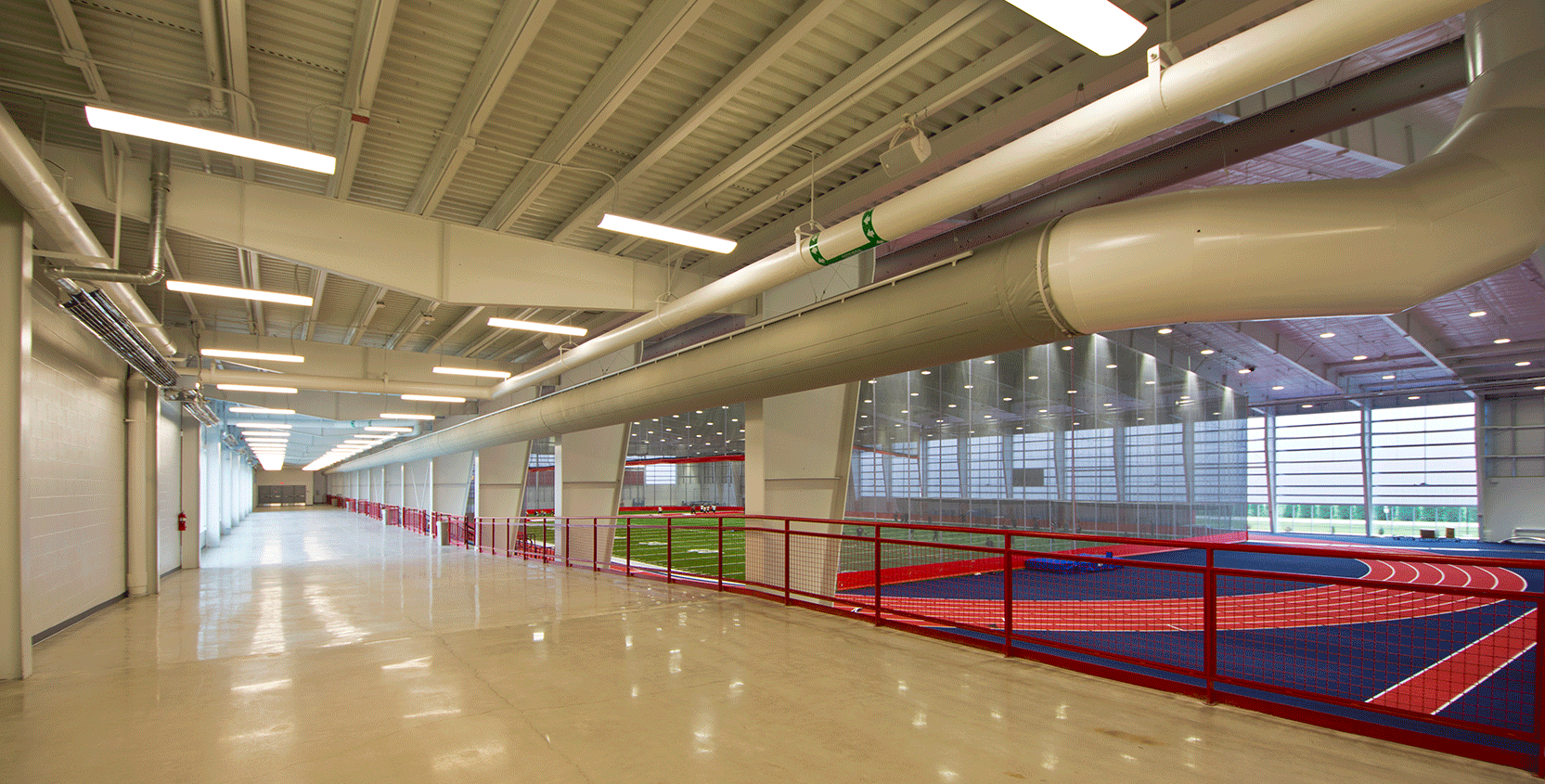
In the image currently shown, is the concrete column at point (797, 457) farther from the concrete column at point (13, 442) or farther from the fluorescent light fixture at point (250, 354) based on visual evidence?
the fluorescent light fixture at point (250, 354)

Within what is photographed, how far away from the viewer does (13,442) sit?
589cm

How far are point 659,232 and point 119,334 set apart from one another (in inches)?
309

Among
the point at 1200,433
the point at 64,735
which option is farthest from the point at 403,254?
the point at 1200,433

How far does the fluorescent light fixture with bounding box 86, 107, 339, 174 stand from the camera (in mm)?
4691

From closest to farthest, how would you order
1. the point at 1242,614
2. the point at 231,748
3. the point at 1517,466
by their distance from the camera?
1. the point at 231,748
2. the point at 1242,614
3. the point at 1517,466

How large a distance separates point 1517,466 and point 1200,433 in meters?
19.7

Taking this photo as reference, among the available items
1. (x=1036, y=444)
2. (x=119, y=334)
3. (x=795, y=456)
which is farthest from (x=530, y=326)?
(x=1036, y=444)

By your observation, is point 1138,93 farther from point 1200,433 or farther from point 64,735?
point 1200,433

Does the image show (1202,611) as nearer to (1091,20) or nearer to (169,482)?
(1091,20)

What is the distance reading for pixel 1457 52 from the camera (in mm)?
6047

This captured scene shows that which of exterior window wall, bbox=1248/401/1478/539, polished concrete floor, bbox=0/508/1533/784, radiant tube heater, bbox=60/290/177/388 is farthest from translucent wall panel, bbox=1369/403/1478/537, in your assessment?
radiant tube heater, bbox=60/290/177/388

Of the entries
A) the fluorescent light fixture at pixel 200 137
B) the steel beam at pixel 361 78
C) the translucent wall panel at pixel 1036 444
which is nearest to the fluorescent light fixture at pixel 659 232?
the steel beam at pixel 361 78

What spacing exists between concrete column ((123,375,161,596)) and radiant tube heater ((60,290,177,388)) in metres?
0.36

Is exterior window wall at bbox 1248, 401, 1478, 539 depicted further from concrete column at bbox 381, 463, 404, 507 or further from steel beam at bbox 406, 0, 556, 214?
concrete column at bbox 381, 463, 404, 507
